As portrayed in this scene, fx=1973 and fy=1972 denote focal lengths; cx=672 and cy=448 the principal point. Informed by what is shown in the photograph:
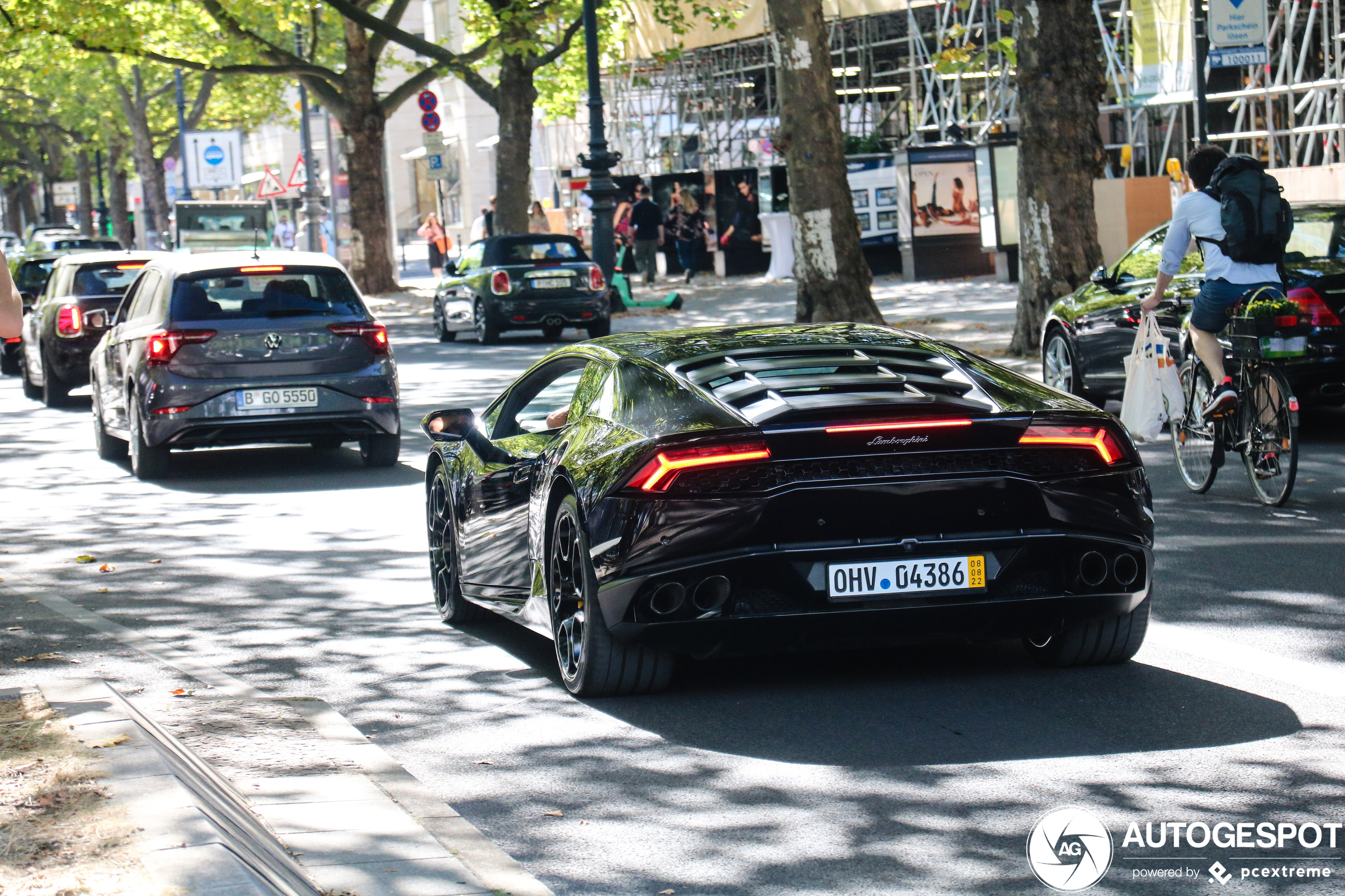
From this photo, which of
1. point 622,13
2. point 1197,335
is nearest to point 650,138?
point 622,13

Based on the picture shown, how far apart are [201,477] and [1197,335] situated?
7.22 metres

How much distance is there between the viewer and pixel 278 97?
6334 centimetres

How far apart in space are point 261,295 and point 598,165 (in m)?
15.9

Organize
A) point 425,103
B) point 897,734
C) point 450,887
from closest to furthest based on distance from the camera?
point 450,887 → point 897,734 → point 425,103

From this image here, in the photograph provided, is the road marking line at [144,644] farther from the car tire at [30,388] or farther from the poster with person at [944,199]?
the poster with person at [944,199]

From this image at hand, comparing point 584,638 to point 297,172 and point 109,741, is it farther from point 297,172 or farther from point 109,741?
point 297,172

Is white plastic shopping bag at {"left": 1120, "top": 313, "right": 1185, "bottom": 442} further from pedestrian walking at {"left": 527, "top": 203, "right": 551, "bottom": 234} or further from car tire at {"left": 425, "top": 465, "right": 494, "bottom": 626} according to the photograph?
pedestrian walking at {"left": 527, "top": 203, "right": 551, "bottom": 234}

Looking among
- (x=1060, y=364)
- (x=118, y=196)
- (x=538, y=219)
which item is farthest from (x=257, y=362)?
(x=118, y=196)

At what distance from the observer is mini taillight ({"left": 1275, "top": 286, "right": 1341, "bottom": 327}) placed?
12.1 meters

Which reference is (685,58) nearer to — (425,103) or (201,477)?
(425,103)

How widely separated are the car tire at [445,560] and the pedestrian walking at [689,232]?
30297 millimetres

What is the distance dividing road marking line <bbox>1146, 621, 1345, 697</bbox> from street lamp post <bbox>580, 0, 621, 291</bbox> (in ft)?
71.6

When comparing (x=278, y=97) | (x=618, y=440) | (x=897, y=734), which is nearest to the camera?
(x=897, y=734)

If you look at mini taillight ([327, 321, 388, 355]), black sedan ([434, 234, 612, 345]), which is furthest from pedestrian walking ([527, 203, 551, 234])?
mini taillight ([327, 321, 388, 355])
